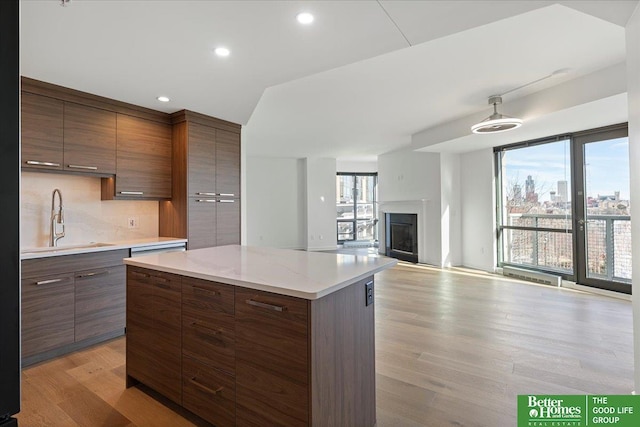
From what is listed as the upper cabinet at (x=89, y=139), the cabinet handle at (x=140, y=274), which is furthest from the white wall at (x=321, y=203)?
the cabinet handle at (x=140, y=274)

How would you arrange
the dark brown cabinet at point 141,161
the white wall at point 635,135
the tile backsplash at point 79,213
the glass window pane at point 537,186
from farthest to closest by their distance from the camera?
the glass window pane at point 537,186, the dark brown cabinet at point 141,161, the tile backsplash at point 79,213, the white wall at point 635,135

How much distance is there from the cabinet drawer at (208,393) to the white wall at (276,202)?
6.40 metres

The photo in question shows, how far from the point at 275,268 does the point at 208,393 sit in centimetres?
73

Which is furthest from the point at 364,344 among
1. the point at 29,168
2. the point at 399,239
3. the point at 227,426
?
the point at 399,239

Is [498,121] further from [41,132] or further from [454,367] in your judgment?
[41,132]

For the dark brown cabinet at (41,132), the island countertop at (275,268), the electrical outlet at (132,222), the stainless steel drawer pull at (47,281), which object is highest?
the dark brown cabinet at (41,132)

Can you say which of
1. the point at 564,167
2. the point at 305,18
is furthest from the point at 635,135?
the point at 564,167

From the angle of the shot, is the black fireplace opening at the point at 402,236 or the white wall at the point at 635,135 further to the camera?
the black fireplace opening at the point at 402,236

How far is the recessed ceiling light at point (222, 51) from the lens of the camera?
7.54 ft

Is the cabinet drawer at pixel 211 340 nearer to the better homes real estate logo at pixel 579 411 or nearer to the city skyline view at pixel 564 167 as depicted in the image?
the better homes real estate logo at pixel 579 411

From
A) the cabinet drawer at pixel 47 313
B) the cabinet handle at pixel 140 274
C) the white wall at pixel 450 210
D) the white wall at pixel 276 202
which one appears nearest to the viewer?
the cabinet handle at pixel 140 274

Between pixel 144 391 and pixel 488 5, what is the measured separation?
3.13 m

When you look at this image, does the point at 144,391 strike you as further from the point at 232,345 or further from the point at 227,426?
the point at 232,345

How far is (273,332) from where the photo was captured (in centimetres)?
145
